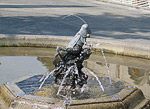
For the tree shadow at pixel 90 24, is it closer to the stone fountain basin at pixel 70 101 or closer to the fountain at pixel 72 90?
the fountain at pixel 72 90

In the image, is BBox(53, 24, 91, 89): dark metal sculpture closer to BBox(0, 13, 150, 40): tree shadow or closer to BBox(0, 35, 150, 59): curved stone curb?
BBox(0, 35, 150, 59): curved stone curb

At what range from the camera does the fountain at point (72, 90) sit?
5.70m

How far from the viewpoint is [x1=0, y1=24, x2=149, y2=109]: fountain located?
5.70m

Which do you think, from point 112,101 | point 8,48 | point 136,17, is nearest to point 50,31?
point 8,48

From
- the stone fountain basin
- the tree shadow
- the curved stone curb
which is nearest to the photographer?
the stone fountain basin

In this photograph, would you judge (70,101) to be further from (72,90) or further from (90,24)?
(90,24)

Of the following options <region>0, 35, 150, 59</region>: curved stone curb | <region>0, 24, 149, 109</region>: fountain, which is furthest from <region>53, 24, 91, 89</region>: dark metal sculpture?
<region>0, 35, 150, 59</region>: curved stone curb

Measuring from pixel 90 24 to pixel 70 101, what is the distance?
9.94 m

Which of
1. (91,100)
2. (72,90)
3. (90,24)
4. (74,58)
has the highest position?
(74,58)

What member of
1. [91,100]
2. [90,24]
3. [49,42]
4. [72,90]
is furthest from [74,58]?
[90,24]

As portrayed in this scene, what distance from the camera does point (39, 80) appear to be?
6.99 metres

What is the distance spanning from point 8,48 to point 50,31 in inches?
96.5

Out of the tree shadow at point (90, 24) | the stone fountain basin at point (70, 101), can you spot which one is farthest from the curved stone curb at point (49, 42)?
the stone fountain basin at point (70, 101)

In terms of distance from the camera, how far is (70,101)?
564 centimetres
